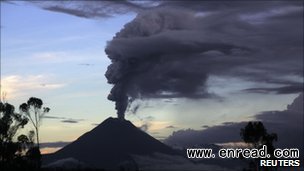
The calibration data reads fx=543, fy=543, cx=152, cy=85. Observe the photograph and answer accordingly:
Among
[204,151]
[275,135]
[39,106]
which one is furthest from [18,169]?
[275,135]

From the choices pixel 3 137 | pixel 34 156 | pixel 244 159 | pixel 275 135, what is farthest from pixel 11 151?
pixel 275 135

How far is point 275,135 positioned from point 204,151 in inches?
776

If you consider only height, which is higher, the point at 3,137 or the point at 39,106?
the point at 39,106

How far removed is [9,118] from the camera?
118125mm

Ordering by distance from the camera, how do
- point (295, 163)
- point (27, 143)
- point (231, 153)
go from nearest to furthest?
point (295, 163)
point (231, 153)
point (27, 143)

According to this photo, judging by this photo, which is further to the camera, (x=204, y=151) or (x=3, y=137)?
(x=3, y=137)

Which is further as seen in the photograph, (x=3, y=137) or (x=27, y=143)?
(x=27, y=143)

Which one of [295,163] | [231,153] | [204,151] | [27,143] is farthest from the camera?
[27,143]

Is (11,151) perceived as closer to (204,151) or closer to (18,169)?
(18,169)

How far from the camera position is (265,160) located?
4488 inches

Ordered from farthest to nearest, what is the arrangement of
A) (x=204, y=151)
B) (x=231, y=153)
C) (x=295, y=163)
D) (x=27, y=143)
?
(x=27, y=143), (x=231, y=153), (x=204, y=151), (x=295, y=163)

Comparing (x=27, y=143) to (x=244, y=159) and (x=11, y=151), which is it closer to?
(x=11, y=151)

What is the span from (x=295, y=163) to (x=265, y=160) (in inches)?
747

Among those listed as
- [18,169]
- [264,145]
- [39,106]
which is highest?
[39,106]
